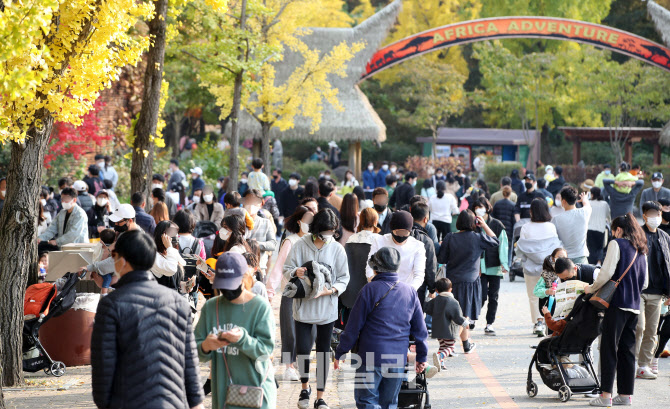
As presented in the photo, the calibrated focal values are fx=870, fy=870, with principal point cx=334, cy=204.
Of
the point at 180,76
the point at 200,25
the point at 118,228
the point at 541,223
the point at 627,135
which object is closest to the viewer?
the point at 118,228

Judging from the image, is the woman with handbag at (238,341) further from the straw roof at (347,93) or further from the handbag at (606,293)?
the straw roof at (347,93)

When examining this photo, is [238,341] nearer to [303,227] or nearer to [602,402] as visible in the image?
[303,227]

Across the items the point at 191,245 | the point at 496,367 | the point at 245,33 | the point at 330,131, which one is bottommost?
the point at 496,367

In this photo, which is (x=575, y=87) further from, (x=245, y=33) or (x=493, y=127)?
(x=245, y=33)

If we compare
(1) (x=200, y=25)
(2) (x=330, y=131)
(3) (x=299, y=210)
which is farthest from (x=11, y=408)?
(2) (x=330, y=131)

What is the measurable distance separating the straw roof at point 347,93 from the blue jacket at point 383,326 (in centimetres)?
2186

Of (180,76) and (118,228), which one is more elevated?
(180,76)

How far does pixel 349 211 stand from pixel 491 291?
2.75 meters

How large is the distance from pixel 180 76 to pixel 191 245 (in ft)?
72.0

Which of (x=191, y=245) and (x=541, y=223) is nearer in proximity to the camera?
(x=191, y=245)

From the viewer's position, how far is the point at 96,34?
8.61 m

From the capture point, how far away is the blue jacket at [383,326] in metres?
6.58

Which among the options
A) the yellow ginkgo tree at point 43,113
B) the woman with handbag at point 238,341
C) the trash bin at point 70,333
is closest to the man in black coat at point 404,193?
the trash bin at point 70,333

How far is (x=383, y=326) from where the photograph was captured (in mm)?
6586
